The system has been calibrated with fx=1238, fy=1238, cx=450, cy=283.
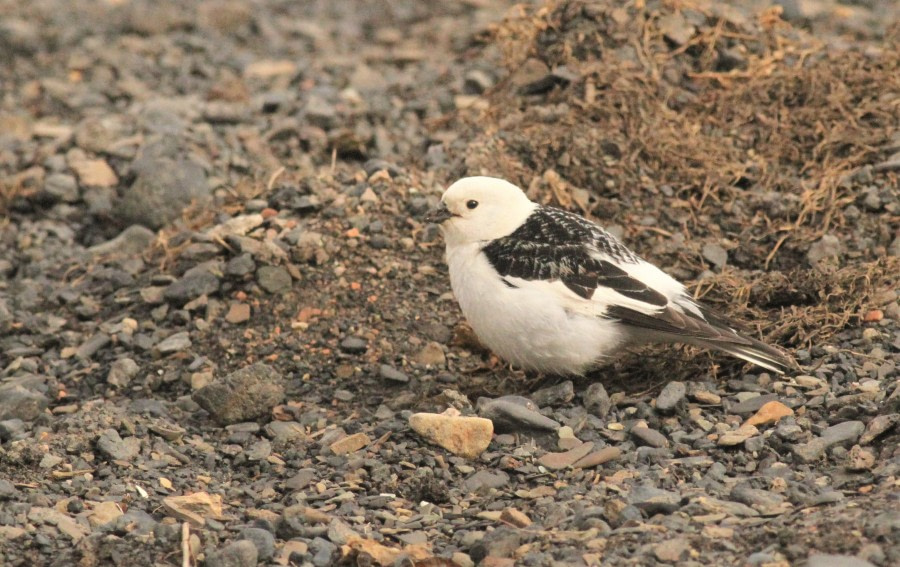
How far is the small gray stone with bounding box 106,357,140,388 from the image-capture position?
618 cm

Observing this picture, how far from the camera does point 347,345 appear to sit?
6238 millimetres

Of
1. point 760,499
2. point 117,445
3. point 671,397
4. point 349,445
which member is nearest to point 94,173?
point 117,445

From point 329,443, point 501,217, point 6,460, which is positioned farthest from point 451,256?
point 6,460

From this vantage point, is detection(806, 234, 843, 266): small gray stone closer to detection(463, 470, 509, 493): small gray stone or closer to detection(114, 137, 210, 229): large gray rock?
detection(463, 470, 509, 493): small gray stone

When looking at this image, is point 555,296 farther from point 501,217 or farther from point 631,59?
point 631,59

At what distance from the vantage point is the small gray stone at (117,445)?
5.14 meters

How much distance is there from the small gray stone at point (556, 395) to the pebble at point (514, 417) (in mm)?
267

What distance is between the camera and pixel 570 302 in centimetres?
564

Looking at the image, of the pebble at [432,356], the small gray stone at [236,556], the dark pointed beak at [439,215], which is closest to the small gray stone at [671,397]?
the pebble at [432,356]

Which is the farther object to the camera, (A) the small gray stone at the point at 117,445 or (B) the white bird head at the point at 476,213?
(B) the white bird head at the point at 476,213

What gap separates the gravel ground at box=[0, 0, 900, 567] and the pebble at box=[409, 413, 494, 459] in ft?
0.04

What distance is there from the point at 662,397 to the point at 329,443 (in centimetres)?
145

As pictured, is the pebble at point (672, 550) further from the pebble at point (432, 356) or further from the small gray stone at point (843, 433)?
the pebble at point (432, 356)

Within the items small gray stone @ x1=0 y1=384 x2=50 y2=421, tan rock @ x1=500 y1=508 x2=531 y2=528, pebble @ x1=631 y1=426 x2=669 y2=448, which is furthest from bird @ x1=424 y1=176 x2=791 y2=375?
small gray stone @ x1=0 y1=384 x2=50 y2=421
